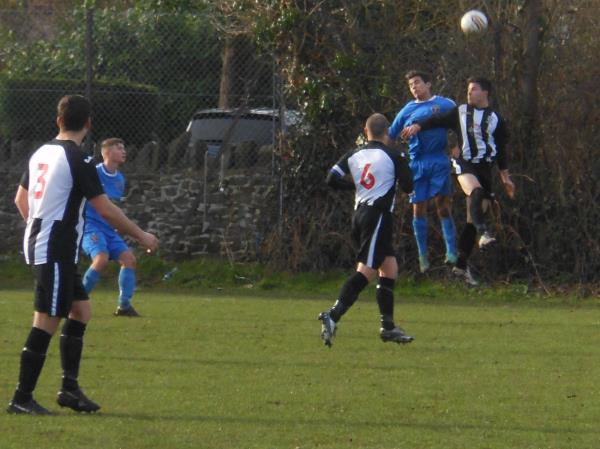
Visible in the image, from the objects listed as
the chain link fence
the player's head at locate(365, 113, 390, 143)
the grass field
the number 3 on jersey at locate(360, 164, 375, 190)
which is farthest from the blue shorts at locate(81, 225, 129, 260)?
the chain link fence

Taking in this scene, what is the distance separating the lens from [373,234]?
10766mm

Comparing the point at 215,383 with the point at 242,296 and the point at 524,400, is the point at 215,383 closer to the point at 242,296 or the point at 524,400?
the point at 524,400

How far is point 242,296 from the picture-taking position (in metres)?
16.4

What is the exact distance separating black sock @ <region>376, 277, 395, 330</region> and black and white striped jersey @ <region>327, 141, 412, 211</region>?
63 centimetres

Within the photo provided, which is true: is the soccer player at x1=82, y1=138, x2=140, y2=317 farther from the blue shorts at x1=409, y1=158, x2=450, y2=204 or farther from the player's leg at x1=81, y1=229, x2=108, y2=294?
the blue shorts at x1=409, y1=158, x2=450, y2=204

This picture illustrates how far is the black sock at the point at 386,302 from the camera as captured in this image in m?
10.9

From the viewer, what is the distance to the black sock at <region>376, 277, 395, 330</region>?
10.9 meters

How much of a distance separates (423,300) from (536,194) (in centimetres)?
202

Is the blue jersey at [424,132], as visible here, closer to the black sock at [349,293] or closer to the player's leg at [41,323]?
the black sock at [349,293]

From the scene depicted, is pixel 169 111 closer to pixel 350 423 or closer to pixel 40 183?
pixel 40 183

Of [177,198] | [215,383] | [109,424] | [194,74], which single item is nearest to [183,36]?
[194,74]

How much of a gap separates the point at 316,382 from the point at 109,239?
4685 mm

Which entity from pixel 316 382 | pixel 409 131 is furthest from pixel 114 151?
pixel 316 382

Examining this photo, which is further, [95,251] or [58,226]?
[95,251]
